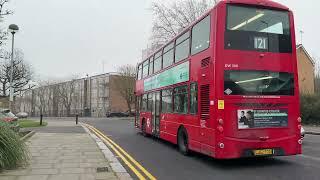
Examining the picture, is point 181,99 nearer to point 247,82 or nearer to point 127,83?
point 247,82

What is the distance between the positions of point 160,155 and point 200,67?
371 cm

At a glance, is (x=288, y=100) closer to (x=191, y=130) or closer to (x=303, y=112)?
(x=191, y=130)


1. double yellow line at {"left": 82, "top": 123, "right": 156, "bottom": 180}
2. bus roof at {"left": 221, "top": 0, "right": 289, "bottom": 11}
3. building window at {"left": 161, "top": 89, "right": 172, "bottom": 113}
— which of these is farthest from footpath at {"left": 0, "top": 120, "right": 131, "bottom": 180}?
bus roof at {"left": 221, "top": 0, "right": 289, "bottom": 11}

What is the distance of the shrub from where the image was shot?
9.39 m

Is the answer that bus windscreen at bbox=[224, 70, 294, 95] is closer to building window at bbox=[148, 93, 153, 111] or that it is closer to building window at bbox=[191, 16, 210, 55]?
building window at bbox=[191, 16, 210, 55]

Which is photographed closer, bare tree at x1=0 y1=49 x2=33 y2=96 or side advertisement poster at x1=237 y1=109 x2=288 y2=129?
side advertisement poster at x1=237 y1=109 x2=288 y2=129

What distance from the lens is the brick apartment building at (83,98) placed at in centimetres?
8994

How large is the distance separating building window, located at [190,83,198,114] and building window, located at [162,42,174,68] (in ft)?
9.89

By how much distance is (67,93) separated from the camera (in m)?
98.9

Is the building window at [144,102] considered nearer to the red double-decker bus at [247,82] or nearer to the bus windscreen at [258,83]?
the red double-decker bus at [247,82]

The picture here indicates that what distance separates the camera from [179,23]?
47281mm

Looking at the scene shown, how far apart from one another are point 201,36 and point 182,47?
6.71ft

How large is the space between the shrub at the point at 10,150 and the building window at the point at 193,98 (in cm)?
498

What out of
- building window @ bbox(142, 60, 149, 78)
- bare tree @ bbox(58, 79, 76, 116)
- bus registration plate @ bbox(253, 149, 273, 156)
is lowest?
bus registration plate @ bbox(253, 149, 273, 156)
